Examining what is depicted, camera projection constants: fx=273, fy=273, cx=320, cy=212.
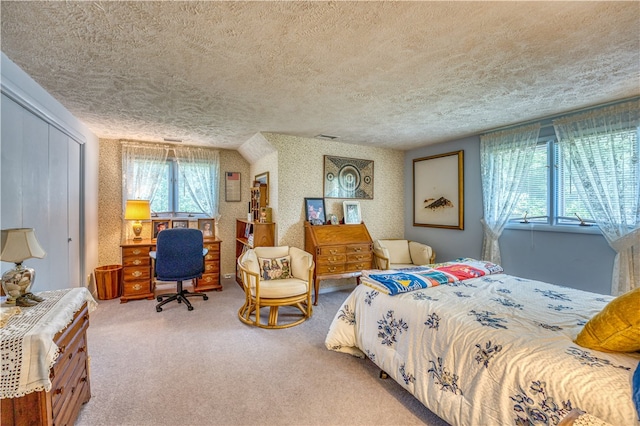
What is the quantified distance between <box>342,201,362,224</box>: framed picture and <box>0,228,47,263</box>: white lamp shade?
11.8 feet

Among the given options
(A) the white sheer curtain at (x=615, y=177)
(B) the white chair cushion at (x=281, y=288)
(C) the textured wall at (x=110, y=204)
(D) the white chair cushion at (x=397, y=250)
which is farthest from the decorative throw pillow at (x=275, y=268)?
(A) the white sheer curtain at (x=615, y=177)

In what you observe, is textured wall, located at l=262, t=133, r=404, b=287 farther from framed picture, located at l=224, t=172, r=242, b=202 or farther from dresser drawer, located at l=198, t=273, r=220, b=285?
framed picture, located at l=224, t=172, r=242, b=202

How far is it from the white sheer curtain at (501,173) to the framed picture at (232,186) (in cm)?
410

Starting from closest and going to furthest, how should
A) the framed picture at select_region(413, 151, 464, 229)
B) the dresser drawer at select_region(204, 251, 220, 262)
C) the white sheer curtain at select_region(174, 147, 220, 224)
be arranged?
the framed picture at select_region(413, 151, 464, 229) < the dresser drawer at select_region(204, 251, 220, 262) < the white sheer curtain at select_region(174, 147, 220, 224)

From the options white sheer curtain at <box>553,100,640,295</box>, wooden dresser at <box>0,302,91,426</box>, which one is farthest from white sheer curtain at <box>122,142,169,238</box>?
white sheer curtain at <box>553,100,640,295</box>

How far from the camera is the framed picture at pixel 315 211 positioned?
4246mm

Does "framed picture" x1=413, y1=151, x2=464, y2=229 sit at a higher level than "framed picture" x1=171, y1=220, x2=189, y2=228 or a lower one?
higher

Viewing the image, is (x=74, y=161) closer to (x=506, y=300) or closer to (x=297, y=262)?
(x=297, y=262)

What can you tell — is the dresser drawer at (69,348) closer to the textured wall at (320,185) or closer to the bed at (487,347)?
the bed at (487,347)

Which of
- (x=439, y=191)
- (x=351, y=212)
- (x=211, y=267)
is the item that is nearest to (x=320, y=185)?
(x=351, y=212)

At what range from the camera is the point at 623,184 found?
2678 mm

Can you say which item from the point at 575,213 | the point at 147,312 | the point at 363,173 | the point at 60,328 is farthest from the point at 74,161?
the point at 575,213

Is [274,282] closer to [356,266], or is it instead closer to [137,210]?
[356,266]

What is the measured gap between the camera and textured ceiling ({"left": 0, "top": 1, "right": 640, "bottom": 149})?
58.0 inches
